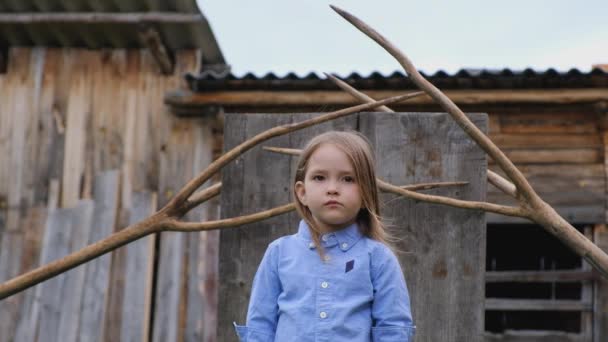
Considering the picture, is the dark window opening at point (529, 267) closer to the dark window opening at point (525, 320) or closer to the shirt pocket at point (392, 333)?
the dark window opening at point (525, 320)

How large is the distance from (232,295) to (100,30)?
4.09 meters

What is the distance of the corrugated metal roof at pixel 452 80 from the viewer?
5.75 m

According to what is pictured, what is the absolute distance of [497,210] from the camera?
2844mm

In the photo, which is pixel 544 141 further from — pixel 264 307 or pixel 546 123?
pixel 264 307

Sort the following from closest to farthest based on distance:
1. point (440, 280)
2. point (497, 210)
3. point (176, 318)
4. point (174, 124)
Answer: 1. point (497, 210)
2. point (440, 280)
3. point (176, 318)
4. point (174, 124)

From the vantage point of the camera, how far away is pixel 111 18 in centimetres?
639

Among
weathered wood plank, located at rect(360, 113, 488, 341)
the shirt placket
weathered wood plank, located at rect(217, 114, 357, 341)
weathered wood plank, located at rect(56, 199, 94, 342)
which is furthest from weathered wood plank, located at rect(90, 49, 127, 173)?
the shirt placket

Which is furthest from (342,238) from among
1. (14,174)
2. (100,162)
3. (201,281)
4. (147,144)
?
(14,174)

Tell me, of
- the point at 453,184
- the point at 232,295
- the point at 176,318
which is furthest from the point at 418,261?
the point at 176,318

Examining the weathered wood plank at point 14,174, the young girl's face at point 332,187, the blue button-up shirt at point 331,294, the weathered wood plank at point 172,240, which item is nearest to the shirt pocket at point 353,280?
the blue button-up shirt at point 331,294

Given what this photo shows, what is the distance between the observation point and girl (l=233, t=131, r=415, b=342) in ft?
7.31

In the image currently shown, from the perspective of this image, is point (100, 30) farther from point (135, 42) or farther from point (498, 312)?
point (498, 312)

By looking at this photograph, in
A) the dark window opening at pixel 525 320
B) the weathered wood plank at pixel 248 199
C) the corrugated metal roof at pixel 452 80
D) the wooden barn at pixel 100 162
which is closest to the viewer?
the weathered wood plank at pixel 248 199

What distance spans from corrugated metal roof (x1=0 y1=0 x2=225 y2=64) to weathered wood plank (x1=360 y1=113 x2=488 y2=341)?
3582mm
